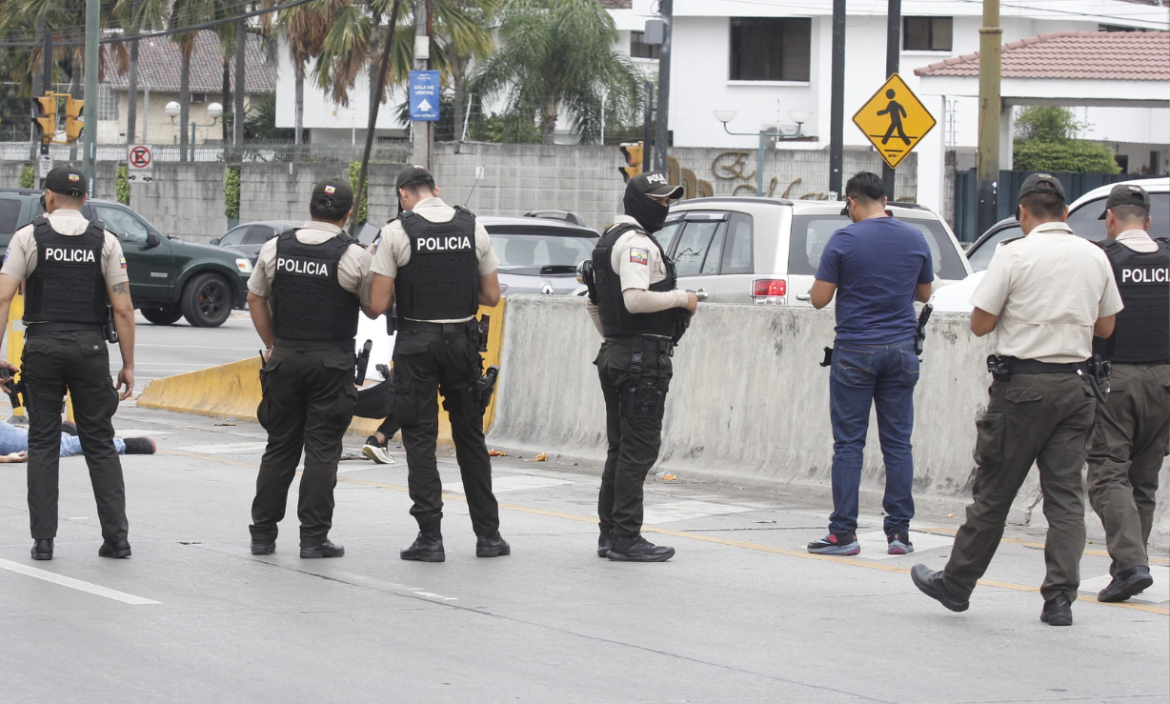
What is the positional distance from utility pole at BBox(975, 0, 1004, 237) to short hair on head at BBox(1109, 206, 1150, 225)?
28.6 feet

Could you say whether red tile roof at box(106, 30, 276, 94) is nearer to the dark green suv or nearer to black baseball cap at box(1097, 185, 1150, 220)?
the dark green suv

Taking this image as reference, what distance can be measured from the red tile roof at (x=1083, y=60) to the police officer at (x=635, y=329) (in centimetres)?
2509

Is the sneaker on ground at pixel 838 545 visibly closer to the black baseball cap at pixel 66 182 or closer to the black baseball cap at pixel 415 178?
the black baseball cap at pixel 415 178

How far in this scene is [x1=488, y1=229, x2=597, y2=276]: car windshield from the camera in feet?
56.9

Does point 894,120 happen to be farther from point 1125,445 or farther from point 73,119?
point 73,119

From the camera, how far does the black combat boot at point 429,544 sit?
759 centimetres

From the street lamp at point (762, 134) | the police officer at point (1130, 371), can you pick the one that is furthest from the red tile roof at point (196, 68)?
the police officer at point (1130, 371)

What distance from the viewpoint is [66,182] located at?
293 inches

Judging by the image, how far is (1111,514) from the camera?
6762 mm

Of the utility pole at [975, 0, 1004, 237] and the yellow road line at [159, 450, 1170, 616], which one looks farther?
the utility pole at [975, 0, 1004, 237]

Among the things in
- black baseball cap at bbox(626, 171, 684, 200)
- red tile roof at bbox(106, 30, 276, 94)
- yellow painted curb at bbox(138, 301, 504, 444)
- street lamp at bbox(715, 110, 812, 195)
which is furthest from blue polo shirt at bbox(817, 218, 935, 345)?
red tile roof at bbox(106, 30, 276, 94)

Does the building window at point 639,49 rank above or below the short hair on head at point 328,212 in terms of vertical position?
above

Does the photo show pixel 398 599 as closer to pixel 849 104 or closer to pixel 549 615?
pixel 549 615

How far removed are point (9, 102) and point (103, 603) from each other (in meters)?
65.8
